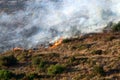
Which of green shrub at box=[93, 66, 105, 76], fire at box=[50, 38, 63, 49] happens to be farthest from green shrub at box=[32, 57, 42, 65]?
green shrub at box=[93, 66, 105, 76]

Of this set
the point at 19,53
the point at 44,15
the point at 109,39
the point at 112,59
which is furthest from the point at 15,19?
the point at 112,59

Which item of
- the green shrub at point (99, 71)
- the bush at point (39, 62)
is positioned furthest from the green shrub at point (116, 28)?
the green shrub at point (99, 71)

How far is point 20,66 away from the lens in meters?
47.6

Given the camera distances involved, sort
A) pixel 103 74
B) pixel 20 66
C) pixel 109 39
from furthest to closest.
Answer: pixel 109 39, pixel 20 66, pixel 103 74

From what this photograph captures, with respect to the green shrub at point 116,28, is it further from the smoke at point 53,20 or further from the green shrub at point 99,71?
the green shrub at point 99,71

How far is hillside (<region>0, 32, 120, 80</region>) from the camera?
1626 inches

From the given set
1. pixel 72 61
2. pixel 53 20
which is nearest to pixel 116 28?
pixel 72 61

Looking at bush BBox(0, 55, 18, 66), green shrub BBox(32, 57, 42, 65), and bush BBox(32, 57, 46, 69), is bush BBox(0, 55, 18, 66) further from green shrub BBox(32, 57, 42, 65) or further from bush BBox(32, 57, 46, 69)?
green shrub BBox(32, 57, 42, 65)

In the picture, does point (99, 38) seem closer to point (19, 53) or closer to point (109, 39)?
point (109, 39)

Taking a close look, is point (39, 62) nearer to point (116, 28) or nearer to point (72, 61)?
point (72, 61)

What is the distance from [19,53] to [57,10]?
21681 millimetres

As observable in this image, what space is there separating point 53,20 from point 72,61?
2460 cm

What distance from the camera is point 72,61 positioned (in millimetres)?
45031

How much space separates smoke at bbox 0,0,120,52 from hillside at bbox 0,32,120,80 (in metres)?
5.61
